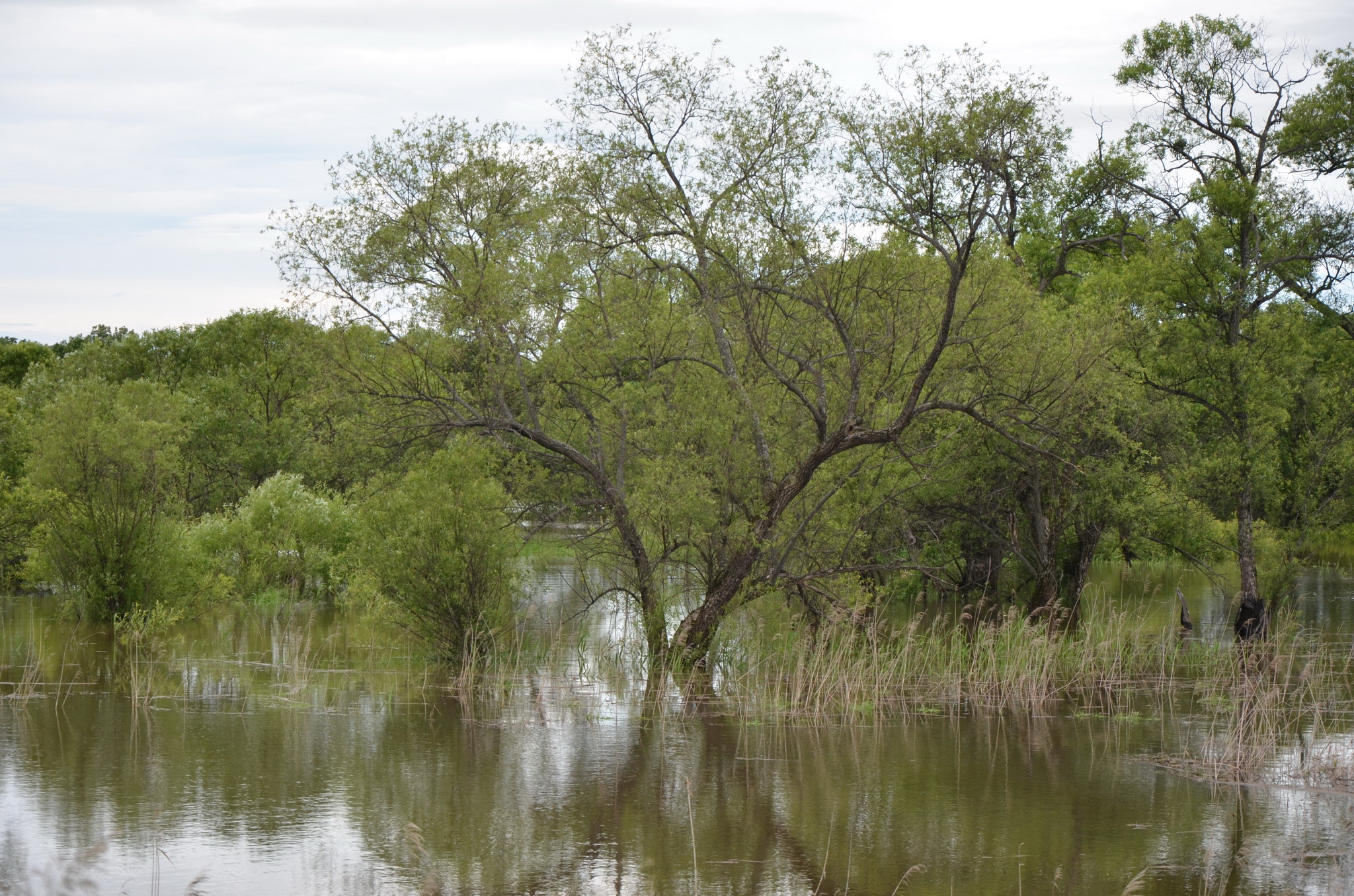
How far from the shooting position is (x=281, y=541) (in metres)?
28.9

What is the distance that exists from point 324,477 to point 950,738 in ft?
83.7

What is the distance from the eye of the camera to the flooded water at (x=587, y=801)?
8.91m

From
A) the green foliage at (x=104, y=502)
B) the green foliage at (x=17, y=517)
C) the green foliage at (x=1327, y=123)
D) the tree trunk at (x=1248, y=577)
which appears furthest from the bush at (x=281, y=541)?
the green foliage at (x=1327, y=123)

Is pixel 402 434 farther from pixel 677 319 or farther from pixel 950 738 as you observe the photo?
pixel 950 738

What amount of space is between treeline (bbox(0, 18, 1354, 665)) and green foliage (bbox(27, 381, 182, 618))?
0.21ft

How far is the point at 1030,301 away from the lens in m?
24.1

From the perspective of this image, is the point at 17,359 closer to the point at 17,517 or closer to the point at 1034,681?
the point at 17,517

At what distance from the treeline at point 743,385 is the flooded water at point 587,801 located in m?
2.82

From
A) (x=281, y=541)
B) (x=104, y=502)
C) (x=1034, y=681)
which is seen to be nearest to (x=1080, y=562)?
(x=1034, y=681)

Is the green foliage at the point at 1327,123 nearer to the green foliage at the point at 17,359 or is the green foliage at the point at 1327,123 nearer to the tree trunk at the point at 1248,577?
the tree trunk at the point at 1248,577

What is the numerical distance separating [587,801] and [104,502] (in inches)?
563

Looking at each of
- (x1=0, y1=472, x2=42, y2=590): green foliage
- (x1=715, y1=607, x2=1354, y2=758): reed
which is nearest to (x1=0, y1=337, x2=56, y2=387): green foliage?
(x1=0, y1=472, x2=42, y2=590): green foliage

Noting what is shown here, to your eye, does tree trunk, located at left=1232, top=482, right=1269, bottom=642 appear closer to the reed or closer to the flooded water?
the reed


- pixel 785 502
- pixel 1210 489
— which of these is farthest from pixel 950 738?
pixel 1210 489
